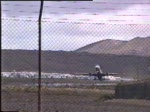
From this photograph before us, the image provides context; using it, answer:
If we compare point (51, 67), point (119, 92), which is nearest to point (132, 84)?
point (119, 92)

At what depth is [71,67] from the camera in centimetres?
9681

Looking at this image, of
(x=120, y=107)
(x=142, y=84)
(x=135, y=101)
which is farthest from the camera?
(x=142, y=84)

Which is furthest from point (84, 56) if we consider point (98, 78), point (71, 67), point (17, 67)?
point (98, 78)

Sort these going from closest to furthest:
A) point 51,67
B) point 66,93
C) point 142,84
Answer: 1. point 142,84
2. point 66,93
3. point 51,67

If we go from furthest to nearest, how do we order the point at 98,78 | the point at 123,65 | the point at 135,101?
the point at 123,65 → the point at 98,78 → the point at 135,101

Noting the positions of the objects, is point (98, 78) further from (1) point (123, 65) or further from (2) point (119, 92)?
(2) point (119, 92)

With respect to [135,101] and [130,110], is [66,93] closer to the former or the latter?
[135,101]

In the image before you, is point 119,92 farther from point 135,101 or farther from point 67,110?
point 67,110

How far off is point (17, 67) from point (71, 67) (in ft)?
67.2

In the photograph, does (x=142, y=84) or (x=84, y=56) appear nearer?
(x=142, y=84)

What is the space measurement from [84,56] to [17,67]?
21.2 metres

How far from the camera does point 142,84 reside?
29.7 meters

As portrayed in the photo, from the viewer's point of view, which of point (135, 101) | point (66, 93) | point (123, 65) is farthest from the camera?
point (123, 65)

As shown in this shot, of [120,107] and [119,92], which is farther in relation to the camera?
[119,92]
